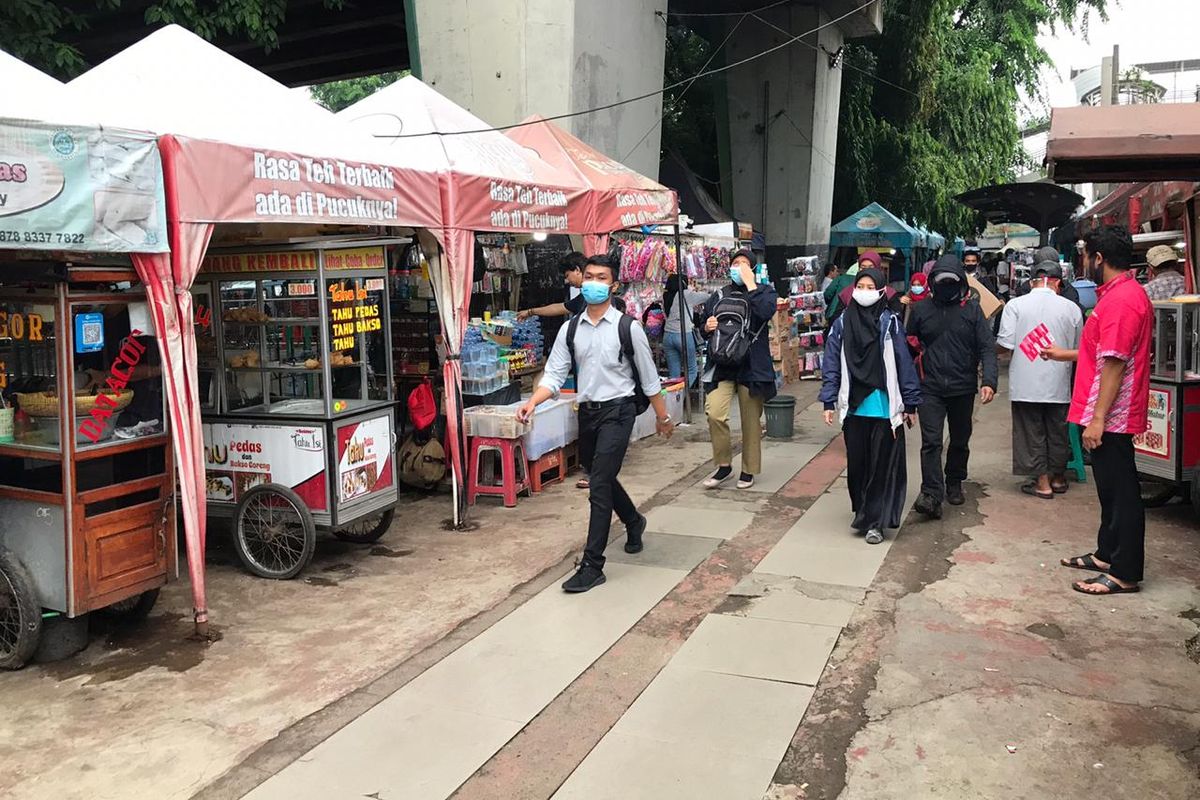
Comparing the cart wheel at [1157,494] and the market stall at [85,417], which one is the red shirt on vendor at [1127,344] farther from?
the market stall at [85,417]

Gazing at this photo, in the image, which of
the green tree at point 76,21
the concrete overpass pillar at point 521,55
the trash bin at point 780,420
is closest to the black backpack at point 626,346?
the trash bin at point 780,420

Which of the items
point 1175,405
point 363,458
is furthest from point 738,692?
point 1175,405

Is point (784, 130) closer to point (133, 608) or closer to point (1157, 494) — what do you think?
point (1157, 494)

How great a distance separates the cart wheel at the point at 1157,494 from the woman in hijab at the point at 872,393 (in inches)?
83.2

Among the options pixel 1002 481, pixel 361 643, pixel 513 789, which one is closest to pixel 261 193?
pixel 361 643

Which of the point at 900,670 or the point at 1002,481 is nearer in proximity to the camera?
the point at 900,670

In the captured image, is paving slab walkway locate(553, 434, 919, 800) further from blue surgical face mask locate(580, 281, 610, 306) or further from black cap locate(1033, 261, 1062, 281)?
black cap locate(1033, 261, 1062, 281)

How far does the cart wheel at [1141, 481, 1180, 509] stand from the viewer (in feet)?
23.5

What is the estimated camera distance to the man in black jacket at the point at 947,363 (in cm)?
716

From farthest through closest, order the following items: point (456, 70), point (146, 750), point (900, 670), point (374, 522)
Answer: point (456, 70)
point (374, 522)
point (900, 670)
point (146, 750)

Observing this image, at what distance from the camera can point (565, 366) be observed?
6.05 m

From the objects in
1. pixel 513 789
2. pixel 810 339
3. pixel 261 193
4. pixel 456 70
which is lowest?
pixel 513 789

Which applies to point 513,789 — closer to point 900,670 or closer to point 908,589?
point 900,670

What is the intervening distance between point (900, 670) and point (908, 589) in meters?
1.22
